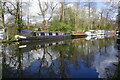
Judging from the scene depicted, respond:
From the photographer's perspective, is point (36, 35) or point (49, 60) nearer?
point (49, 60)

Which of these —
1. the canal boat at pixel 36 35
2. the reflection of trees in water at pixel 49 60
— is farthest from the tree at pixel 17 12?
the reflection of trees in water at pixel 49 60

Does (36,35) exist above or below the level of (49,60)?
above

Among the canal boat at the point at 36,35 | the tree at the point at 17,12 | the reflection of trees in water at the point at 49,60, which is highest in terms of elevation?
the tree at the point at 17,12

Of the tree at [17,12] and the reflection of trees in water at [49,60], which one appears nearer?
the reflection of trees in water at [49,60]

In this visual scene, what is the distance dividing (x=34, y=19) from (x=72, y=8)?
42.3 ft

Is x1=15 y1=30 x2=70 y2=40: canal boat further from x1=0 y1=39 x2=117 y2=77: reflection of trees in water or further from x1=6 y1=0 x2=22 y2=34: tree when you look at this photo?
x1=0 y1=39 x2=117 y2=77: reflection of trees in water

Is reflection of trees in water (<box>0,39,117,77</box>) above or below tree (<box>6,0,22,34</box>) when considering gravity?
below

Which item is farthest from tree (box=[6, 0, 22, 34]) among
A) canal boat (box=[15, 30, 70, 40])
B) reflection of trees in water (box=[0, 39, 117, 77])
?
reflection of trees in water (box=[0, 39, 117, 77])

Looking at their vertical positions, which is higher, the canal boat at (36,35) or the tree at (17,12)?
the tree at (17,12)

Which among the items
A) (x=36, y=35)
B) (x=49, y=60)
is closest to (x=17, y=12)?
(x=36, y=35)

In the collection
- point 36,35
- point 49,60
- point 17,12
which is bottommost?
point 49,60

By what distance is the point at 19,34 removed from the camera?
2308 centimetres

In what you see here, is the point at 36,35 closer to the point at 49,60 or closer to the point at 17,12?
the point at 17,12

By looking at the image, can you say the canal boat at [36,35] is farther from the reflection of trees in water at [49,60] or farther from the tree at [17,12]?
the reflection of trees in water at [49,60]
